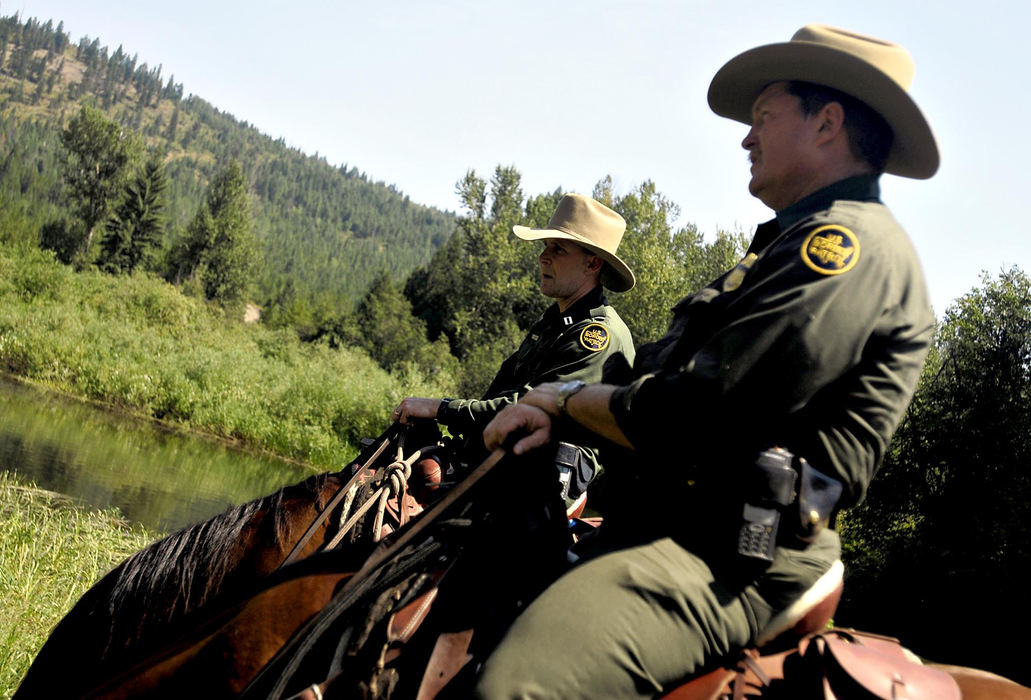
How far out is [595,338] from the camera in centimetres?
427

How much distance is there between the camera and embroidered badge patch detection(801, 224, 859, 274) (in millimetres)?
1951

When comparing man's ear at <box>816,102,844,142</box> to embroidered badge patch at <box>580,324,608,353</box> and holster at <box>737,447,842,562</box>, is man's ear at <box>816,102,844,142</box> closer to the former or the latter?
holster at <box>737,447,842,562</box>

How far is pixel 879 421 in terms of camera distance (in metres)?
1.99

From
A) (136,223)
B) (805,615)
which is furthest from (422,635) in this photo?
(136,223)

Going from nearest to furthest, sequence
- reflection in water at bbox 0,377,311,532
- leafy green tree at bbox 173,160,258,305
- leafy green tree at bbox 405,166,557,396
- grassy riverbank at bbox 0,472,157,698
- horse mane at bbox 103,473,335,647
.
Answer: horse mane at bbox 103,473,335,647 < grassy riverbank at bbox 0,472,157,698 < reflection in water at bbox 0,377,311,532 < leafy green tree at bbox 405,166,557,396 < leafy green tree at bbox 173,160,258,305

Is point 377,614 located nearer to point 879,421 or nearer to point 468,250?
point 879,421

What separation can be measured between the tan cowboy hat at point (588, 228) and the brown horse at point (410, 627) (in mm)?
2654

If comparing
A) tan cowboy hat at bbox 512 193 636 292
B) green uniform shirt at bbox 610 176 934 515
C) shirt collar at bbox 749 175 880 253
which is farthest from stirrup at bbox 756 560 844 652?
tan cowboy hat at bbox 512 193 636 292

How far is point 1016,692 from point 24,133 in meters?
180

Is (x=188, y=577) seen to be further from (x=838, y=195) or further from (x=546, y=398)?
(x=838, y=195)

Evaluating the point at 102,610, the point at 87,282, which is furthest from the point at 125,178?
the point at 102,610

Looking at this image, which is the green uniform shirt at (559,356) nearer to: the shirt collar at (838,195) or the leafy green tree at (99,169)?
the shirt collar at (838,195)

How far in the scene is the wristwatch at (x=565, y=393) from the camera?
2344 millimetres

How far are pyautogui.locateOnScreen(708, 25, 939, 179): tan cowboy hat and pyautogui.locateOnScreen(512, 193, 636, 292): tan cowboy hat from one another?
95.5 inches
